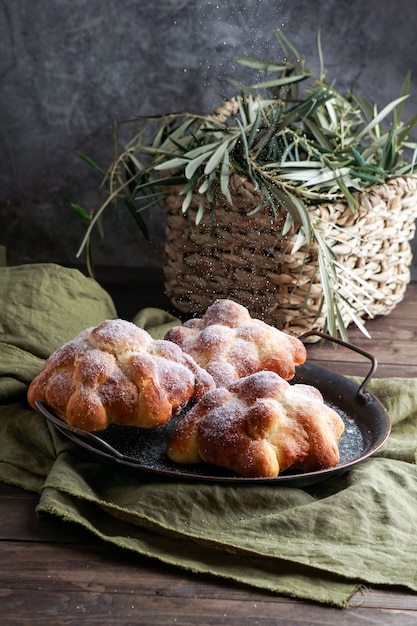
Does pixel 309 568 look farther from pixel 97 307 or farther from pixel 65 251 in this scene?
pixel 65 251

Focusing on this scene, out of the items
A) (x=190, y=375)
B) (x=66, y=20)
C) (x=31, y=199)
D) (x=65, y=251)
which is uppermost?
(x=66, y=20)

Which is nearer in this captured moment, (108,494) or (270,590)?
(270,590)

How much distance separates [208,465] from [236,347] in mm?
203

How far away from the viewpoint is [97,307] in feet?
5.07

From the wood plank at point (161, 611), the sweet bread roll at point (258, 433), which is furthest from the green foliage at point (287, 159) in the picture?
the wood plank at point (161, 611)

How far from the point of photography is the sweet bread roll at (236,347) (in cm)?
115

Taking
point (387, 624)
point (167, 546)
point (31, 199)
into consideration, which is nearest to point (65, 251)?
point (31, 199)

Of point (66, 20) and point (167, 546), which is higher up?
point (66, 20)

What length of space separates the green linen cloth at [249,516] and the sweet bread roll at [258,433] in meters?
0.05

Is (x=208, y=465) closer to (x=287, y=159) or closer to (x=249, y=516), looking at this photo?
(x=249, y=516)

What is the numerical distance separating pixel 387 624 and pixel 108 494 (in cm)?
38

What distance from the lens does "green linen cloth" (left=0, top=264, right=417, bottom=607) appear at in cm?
91

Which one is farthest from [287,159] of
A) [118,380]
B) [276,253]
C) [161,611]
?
[161,611]

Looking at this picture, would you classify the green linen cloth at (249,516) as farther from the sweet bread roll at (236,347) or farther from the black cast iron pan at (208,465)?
the sweet bread roll at (236,347)
